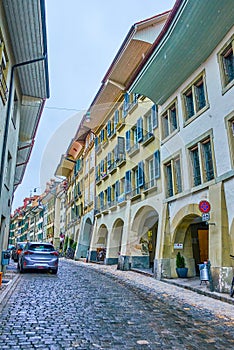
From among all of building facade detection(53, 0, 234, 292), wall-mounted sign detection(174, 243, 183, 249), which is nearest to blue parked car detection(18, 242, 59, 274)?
building facade detection(53, 0, 234, 292)

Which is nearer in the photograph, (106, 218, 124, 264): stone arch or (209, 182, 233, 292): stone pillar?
(209, 182, 233, 292): stone pillar

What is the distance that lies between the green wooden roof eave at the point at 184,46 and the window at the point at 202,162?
11.5ft

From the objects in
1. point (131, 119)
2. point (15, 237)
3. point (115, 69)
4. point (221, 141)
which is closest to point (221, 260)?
point (221, 141)

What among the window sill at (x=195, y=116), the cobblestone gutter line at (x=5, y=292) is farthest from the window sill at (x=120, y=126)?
the cobblestone gutter line at (x=5, y=292)

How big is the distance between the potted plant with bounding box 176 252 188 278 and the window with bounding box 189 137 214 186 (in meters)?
3.59

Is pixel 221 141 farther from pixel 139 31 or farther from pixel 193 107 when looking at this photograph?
pixel 139 31

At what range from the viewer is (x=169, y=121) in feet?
51.3

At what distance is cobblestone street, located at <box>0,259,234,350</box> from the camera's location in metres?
4.87

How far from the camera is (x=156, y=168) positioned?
55.3 feet

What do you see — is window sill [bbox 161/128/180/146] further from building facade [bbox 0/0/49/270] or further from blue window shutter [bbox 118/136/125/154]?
blue window shutter [bbox 118/136/125/154]

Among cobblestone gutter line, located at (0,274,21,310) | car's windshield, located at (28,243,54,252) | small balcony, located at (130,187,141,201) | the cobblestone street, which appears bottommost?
the cobblestone street

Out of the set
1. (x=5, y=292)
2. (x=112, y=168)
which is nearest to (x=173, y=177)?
(x=5, y=292)

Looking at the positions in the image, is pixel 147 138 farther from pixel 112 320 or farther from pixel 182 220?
pixel 112 320

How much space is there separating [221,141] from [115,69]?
12.5 meters
